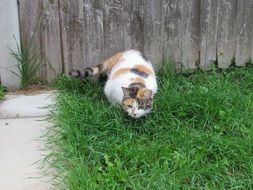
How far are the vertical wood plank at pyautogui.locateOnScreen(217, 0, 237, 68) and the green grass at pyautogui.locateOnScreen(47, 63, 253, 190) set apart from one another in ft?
1.27

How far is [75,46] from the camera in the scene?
477cm

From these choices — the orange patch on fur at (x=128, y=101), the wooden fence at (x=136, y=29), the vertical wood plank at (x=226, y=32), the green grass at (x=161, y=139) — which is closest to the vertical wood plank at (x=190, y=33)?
the wooden fence at (x=136, y=29)

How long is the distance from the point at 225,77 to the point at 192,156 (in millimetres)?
1395

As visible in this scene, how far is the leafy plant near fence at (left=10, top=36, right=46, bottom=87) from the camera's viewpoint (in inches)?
184

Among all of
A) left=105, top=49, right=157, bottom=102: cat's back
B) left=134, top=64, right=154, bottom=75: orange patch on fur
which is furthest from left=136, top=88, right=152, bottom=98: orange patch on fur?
left=134, top=64, right=154, bottom=75: orange patch on fur

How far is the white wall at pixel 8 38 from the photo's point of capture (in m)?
4.55

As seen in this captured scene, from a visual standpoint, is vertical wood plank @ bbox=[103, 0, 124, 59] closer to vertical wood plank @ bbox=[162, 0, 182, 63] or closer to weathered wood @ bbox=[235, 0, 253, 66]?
vertical wood plank @ bbox=[162, 0, 182, 63]

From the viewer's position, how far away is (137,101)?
3828 millimetres

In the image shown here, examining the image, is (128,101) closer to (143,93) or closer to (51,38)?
(143,93)

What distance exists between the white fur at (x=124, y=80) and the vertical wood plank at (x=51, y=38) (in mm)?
661

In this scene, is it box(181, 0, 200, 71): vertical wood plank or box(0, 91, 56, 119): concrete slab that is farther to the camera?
box(181, 0, 200, 71): vertical wood plank

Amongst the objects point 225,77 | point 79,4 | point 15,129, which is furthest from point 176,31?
point 15,129

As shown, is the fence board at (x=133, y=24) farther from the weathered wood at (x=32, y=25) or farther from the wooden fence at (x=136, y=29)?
the weathered wood at (x=32, y=25)

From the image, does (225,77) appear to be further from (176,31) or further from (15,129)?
(15,129)
